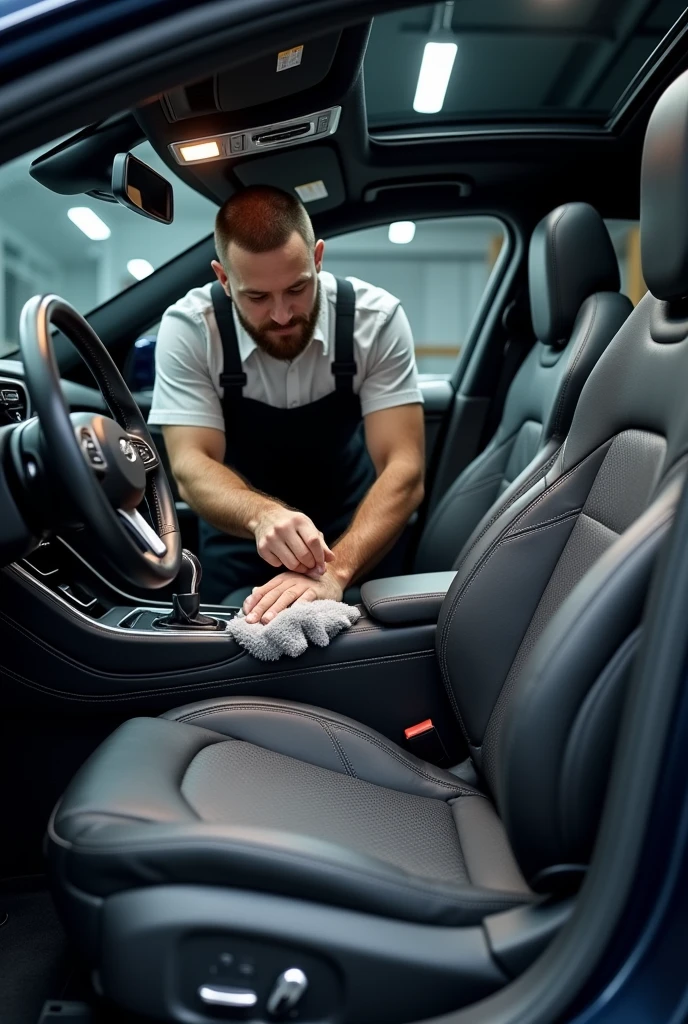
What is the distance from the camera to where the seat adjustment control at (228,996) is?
846 mm

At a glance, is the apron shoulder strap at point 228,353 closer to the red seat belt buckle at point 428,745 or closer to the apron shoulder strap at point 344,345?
the apron shoulder strap at point 344,345

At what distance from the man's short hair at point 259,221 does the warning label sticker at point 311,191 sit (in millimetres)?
206

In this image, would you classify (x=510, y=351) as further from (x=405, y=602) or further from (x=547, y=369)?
(x=405, y=602)

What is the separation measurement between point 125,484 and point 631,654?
0.54m

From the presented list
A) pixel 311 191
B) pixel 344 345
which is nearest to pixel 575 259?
pixel 344 345

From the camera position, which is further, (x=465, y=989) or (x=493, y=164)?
(x=493, y=164)

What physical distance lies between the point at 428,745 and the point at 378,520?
554 millimetres

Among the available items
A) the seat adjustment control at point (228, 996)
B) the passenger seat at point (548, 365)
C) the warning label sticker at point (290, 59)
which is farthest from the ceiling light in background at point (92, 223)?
the seat adjustment control at point (228, 996)

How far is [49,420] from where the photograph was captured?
2.78 feet

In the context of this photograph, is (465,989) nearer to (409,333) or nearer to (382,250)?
(409,333)

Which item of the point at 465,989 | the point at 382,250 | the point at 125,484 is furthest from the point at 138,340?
the point at 465,989

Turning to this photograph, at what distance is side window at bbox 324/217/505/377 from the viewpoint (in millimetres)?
2387

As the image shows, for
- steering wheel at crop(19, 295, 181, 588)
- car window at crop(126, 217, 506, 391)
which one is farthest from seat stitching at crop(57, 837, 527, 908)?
car window at crop(126, 217, 506, 391)

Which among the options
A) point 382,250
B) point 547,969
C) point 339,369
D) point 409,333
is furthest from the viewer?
point 382,250
